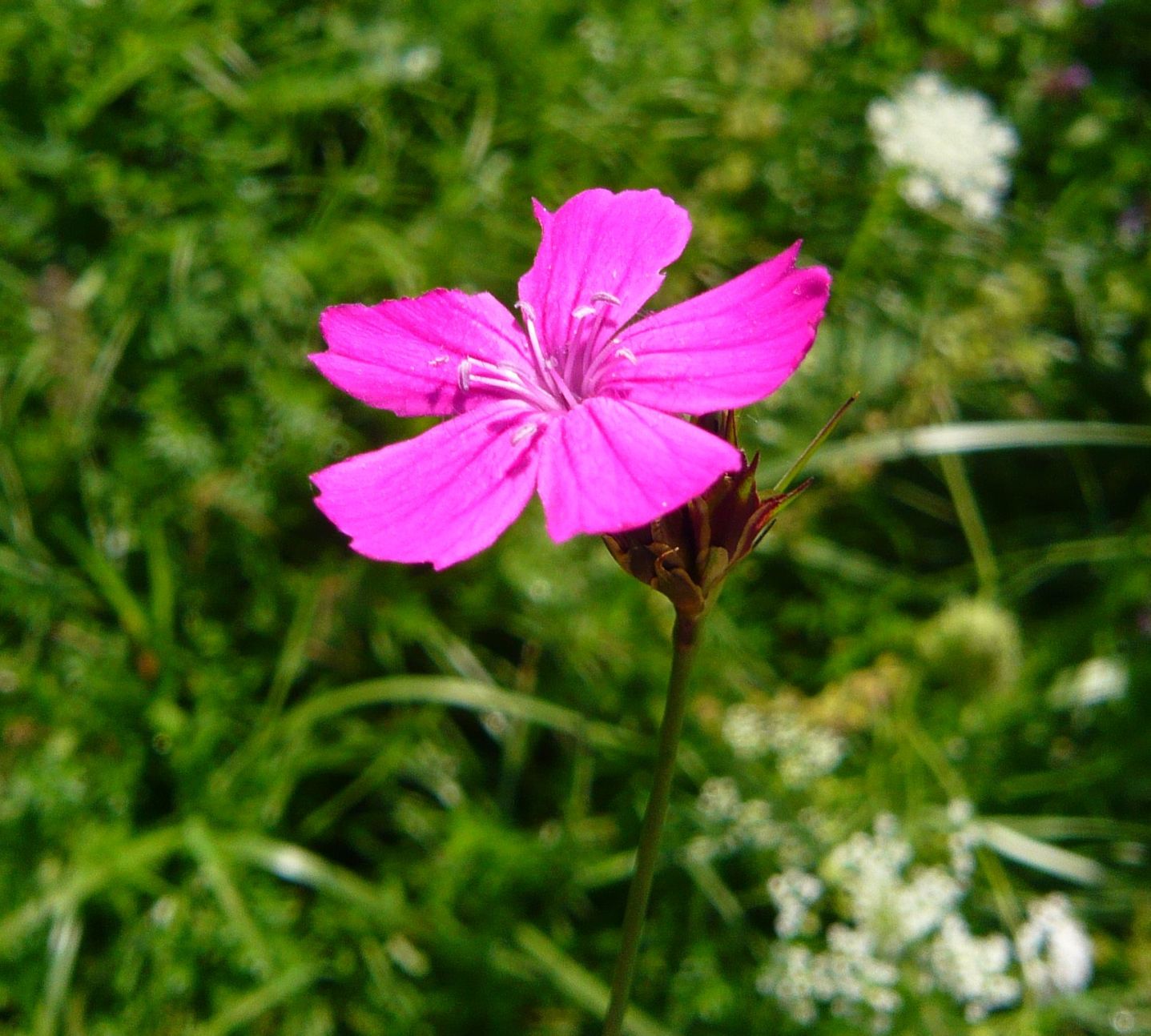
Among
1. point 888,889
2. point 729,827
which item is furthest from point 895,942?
point 729,827

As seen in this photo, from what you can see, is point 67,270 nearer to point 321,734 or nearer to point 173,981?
point 321,734

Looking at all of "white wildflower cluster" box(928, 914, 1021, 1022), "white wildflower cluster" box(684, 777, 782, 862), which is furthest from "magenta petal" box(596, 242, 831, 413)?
"white wildflower cluster" box(928, 914, 1021, 1022)

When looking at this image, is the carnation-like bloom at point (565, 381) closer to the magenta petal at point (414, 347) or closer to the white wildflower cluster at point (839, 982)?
the magenta petal at point (414, 347)

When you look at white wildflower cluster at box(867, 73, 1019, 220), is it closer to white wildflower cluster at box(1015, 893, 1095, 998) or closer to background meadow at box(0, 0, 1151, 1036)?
background meadow at box(0, 0, 1151, 1036)

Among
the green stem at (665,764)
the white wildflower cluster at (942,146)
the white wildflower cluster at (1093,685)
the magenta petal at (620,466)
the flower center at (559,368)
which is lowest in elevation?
the white wildflower cluster at (1093,685)

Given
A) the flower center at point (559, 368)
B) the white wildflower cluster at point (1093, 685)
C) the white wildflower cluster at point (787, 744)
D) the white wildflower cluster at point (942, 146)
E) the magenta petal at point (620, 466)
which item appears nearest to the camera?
the magenta petal at point (620, 466)

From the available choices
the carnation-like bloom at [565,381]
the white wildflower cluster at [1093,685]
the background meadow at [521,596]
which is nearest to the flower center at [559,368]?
the carnation-like bloom at [565,381]

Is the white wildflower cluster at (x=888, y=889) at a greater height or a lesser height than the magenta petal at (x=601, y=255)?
lesser

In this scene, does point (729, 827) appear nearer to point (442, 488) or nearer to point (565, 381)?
point (565, 381)
